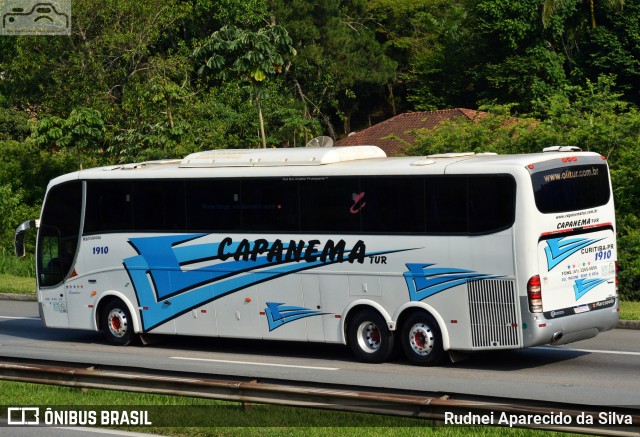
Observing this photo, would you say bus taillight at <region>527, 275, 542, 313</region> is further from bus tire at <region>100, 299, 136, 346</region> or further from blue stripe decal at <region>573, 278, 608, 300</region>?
bus tire at <region>100, 299, 136, 346</region>

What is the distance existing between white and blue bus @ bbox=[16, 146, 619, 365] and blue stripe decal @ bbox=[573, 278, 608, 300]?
2cm

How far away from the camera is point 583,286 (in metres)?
16.6

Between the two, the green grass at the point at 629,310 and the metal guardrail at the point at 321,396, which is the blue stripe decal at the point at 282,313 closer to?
the metal guardrail at the point at 321,396

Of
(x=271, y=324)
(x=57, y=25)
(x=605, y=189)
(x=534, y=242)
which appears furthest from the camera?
(x=57, y=25)

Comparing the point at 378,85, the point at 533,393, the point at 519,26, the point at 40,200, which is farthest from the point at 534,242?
the point at 378,85

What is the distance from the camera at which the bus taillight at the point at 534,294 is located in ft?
51.5

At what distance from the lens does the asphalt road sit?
14.7 m

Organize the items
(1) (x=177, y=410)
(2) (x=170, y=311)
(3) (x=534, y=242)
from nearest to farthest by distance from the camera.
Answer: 1. (1) (x=177, y=410)
2. (3) (x=534, y=242)
3. (2) (x=170, y=311)

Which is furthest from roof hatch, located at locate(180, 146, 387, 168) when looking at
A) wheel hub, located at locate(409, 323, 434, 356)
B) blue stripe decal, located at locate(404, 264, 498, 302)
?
wheel hub, located at locate(409, 323, 434, 356)

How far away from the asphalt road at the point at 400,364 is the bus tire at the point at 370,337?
257mm

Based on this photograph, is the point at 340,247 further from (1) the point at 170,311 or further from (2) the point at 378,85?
(2) the point at 378,85

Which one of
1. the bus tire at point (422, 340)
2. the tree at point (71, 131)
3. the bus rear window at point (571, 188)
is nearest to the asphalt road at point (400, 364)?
the bus tire at point (422, 340)

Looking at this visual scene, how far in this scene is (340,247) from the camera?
1770cm

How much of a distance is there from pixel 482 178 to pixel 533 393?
3.44m
